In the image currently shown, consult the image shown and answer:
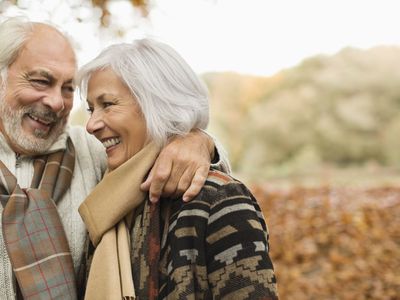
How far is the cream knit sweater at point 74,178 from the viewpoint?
88.0 inches

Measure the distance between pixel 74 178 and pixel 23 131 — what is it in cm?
28

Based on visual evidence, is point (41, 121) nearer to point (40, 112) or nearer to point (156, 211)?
point (40, 112)

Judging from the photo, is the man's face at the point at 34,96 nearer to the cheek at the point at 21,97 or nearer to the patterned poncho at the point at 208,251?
the cheek at the point at 21,97

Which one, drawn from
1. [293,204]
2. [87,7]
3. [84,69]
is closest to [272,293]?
[84,69]

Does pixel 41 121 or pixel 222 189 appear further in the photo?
pixel 41 121

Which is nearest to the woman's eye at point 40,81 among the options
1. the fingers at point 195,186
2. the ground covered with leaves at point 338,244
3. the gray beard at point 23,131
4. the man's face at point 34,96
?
the man's face at point 34,96

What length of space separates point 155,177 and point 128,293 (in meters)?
0.39

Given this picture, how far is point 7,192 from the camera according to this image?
2299mm

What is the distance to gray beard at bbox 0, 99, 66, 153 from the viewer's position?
246 cm

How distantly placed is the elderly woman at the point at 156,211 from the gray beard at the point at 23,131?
11.8 inches

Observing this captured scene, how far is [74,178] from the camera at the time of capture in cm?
249

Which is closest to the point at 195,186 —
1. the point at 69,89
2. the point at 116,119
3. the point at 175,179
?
the point at 175,179

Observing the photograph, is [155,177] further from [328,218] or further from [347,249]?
[328,218]

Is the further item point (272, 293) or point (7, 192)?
point (7, 192)
